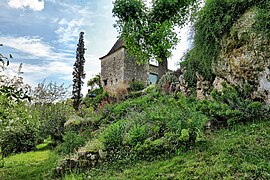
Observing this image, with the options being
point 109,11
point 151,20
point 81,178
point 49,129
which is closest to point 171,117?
point 81,178

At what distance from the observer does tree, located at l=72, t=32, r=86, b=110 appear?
75.5 feet

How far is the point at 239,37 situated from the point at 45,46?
5544mm

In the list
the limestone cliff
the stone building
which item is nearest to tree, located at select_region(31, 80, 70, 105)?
the stone building

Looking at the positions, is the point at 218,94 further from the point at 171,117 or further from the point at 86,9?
the point at 86,9

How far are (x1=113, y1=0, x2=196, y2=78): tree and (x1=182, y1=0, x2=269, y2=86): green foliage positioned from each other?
7.48m

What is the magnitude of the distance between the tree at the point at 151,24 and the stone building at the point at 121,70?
4.93m

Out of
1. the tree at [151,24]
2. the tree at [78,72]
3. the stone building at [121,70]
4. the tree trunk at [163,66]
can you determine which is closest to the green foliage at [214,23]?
the tree at [151,24]

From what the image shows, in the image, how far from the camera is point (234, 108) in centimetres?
459

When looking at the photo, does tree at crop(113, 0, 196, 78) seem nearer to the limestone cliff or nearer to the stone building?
the stone building

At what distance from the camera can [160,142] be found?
3932 millimetres

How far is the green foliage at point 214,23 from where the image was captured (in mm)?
4996

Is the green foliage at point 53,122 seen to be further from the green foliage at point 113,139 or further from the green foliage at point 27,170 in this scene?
the green foliage at point 113,139

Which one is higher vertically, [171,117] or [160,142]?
[171,117]

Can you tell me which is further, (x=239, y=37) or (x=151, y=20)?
(x=151, y=20)
